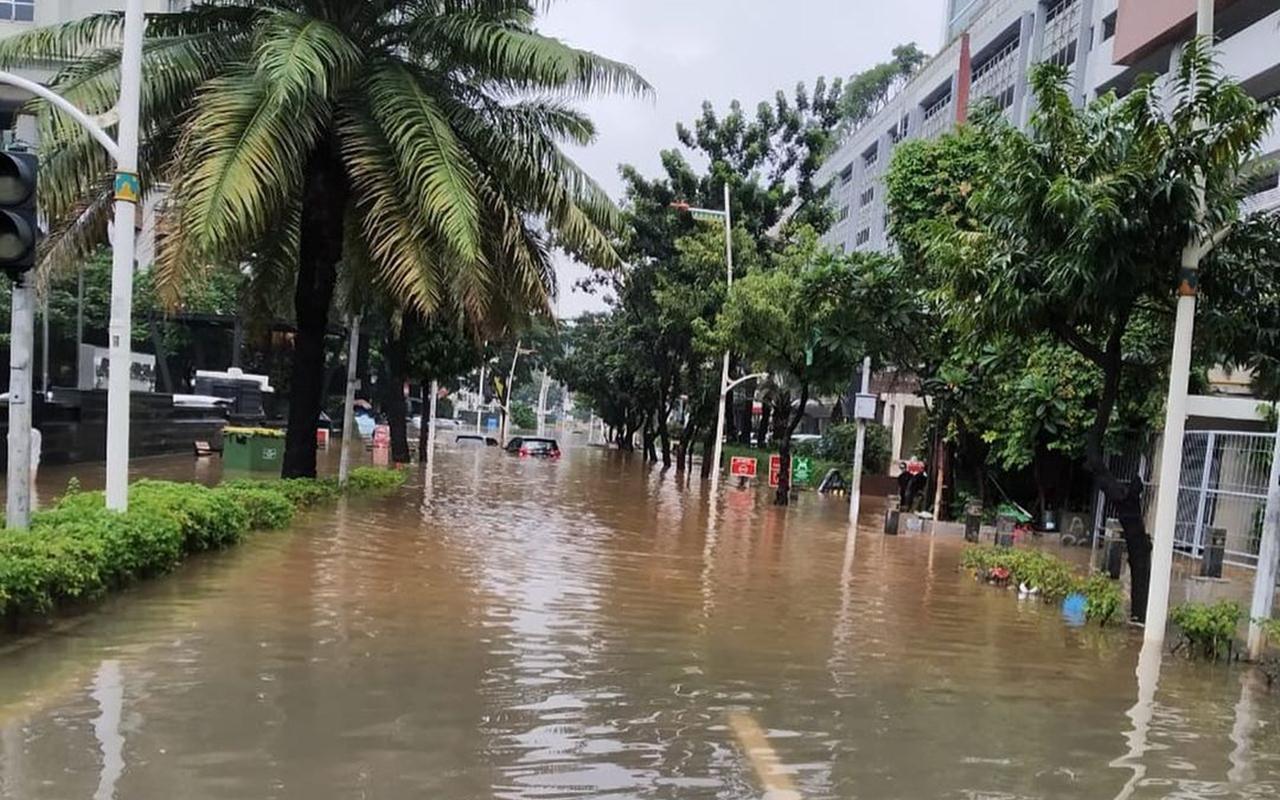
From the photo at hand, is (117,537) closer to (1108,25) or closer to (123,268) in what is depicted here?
(123,268)

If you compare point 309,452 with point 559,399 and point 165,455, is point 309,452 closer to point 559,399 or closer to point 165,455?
point 165,455

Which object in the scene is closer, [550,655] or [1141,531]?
[550,655]

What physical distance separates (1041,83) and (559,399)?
161m

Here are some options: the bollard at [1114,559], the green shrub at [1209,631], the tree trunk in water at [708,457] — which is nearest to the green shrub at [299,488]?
the green shrub at [1209,631]

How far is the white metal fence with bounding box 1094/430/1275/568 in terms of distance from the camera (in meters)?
16.4

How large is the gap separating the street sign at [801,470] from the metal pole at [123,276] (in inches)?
960

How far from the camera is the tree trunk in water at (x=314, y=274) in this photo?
15.0 metres

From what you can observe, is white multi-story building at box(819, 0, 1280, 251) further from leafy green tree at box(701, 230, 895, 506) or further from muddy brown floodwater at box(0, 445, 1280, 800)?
muddy brown floodwater at box(0, 445, 1280, 800)

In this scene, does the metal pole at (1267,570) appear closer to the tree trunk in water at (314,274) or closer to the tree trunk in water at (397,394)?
the tree trunk in water at (314,274)

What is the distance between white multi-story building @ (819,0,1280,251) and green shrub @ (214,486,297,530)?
1020cm

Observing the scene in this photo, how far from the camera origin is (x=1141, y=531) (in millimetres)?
10234

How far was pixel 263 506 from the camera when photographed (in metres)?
12.9

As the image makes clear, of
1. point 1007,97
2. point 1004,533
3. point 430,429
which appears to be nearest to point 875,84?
point 1007,97

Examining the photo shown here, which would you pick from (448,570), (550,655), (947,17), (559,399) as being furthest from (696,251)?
(559,399)
